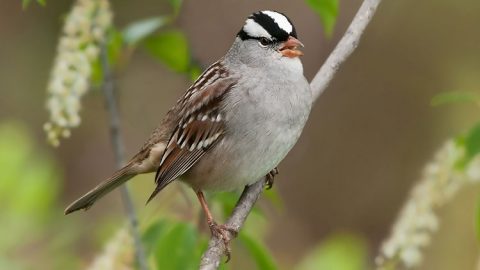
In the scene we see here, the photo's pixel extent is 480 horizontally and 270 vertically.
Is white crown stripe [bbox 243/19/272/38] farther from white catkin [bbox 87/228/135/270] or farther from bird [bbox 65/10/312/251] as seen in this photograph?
white catkin [bbox 87/228/135/270]

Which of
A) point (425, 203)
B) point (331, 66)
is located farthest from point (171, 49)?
point (425, 203)

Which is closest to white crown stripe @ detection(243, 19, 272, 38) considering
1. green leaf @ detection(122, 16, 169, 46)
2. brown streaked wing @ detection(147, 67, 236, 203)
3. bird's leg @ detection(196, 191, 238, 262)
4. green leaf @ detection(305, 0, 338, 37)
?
brown streaked wing @ detection(147, 67, 236, 203)

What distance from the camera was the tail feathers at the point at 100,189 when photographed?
348cm

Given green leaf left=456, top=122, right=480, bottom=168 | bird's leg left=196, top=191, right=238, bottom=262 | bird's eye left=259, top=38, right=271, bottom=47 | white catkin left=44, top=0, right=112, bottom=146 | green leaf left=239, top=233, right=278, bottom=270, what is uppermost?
green leaf left=456, top=122, right=480, bottom=168

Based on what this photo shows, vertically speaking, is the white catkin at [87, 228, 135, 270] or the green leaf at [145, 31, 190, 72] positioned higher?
the green leaf at [145, 31, 190, 72]

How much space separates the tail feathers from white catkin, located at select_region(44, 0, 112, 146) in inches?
17.3

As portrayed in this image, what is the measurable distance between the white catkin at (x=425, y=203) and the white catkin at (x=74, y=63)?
1.05 meters

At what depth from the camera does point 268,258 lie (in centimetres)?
291

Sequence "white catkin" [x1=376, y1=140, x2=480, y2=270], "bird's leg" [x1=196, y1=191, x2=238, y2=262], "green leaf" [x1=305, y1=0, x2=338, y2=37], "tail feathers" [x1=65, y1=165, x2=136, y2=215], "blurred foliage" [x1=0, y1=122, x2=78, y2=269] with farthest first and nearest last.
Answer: "blurred foliage" [x1=0, y1=122, x2=78, y2=269] < "tail feathers" [x1=65, y1=165, x2=136, y2=215] < "white catkin" [x1=376, y1=140, x2=480, y2=270] < "bird's leg" [x1=196, y1=191, x2=238, y2=262] < "green leaf" [x1=305, y1=0, x2=338, y2=37]

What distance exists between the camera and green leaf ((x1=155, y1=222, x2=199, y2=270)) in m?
2.84

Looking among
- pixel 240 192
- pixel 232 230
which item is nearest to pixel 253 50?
pixel 240 192

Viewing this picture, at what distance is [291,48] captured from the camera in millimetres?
3250

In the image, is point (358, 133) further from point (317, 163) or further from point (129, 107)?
point (129, 107)

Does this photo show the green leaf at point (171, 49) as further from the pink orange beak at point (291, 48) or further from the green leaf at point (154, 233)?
the green leaf at point (154, 233)
